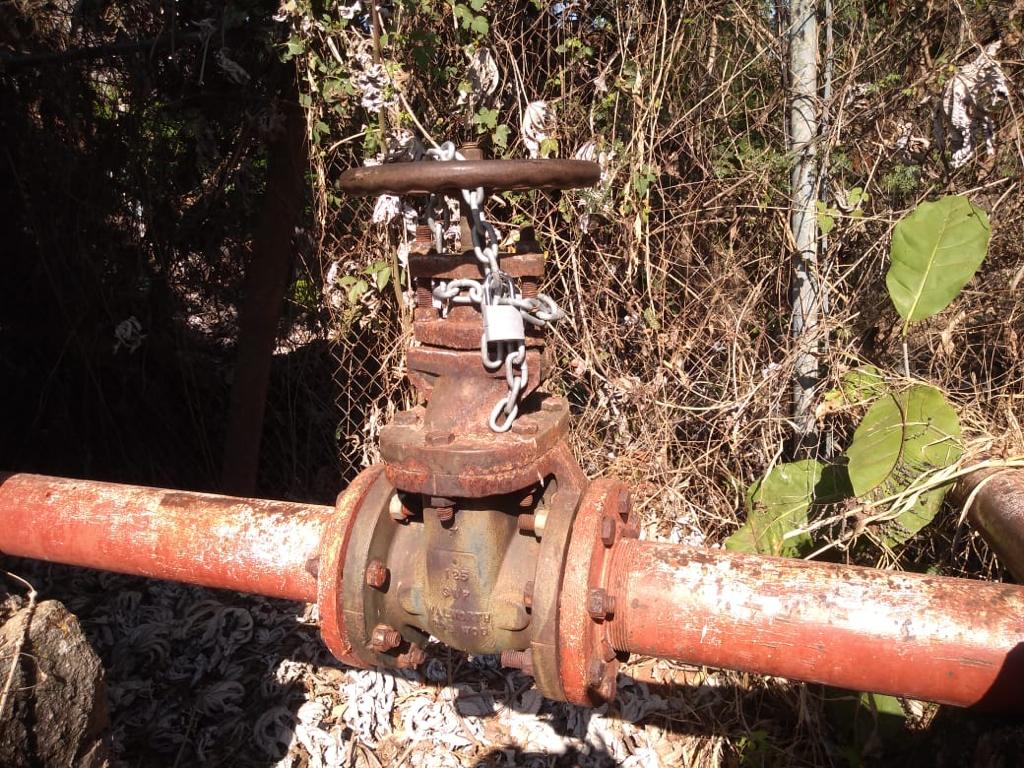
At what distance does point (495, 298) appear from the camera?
110 cm

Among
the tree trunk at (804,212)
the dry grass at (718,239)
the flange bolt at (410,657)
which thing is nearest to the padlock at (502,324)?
the flange bolt at (410,657)

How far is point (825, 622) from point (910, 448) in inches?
46.6

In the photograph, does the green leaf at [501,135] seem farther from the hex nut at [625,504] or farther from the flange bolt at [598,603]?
the flange bolt at [598,603]

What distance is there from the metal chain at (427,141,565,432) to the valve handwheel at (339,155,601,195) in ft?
0.12

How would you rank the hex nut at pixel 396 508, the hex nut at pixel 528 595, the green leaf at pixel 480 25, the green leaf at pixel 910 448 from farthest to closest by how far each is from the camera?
the green leaf at pixel 480 25 < the green leaf at pixel 910 448 < the hex nut at pixel 396 508 < the hex nut at pixel 528 595

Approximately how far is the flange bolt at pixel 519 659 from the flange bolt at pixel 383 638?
0.19 metres

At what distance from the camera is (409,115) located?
2428 mm

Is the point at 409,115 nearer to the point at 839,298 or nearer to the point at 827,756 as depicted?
the point at 839,298

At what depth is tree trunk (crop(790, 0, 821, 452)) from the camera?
7.85 ft

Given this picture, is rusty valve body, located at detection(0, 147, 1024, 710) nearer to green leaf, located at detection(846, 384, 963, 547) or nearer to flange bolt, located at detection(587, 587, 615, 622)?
flange bolt, located at detection(587, 587, 615, 622)

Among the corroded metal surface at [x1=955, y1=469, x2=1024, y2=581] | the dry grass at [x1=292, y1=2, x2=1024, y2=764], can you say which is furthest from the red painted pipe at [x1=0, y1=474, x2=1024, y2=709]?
the dry grass at [x1=292, y1=2, x2=1024, y2=764]

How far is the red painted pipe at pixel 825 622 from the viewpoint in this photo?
1.01 metres

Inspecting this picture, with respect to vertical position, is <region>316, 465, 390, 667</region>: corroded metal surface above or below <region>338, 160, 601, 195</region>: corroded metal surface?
below

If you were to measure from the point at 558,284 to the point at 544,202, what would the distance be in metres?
0.33
